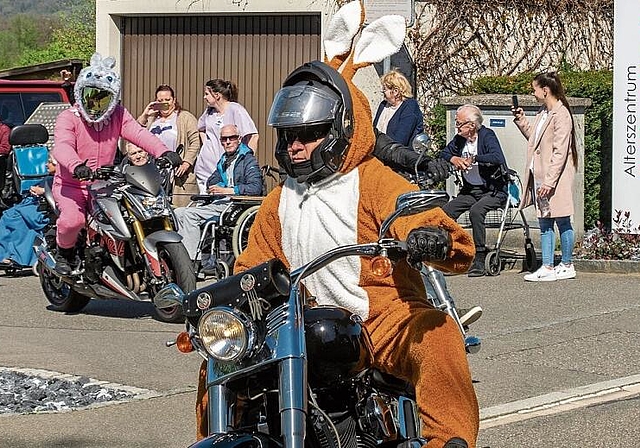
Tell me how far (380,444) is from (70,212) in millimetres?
6033

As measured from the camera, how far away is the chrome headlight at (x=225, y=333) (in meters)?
3.93

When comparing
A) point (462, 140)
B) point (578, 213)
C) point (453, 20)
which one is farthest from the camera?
point (453, 20)

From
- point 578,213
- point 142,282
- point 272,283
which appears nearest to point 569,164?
point 578,213

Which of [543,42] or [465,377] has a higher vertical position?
[543,42]

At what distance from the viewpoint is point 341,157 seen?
4.88 metres

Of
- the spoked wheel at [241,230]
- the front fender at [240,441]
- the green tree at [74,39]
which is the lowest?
the front fender at [240,441]

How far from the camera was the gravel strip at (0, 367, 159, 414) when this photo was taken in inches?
285

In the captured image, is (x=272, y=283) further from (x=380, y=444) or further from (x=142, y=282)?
(x=142, y=282)

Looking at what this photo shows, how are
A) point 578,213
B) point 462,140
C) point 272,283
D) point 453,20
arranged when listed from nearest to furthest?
point 272,283
point 462,140
point 578,213
point 453,20

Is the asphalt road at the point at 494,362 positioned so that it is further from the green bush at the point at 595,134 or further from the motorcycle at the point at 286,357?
the green bush at the point at 595,134

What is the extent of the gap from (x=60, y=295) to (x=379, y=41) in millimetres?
5994

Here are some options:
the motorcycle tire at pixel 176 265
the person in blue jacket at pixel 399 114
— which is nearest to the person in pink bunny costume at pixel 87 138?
the motorcycle tire at pixel 176 265

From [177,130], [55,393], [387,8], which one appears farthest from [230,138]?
[55,393]

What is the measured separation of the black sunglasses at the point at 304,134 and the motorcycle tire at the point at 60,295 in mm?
6050
